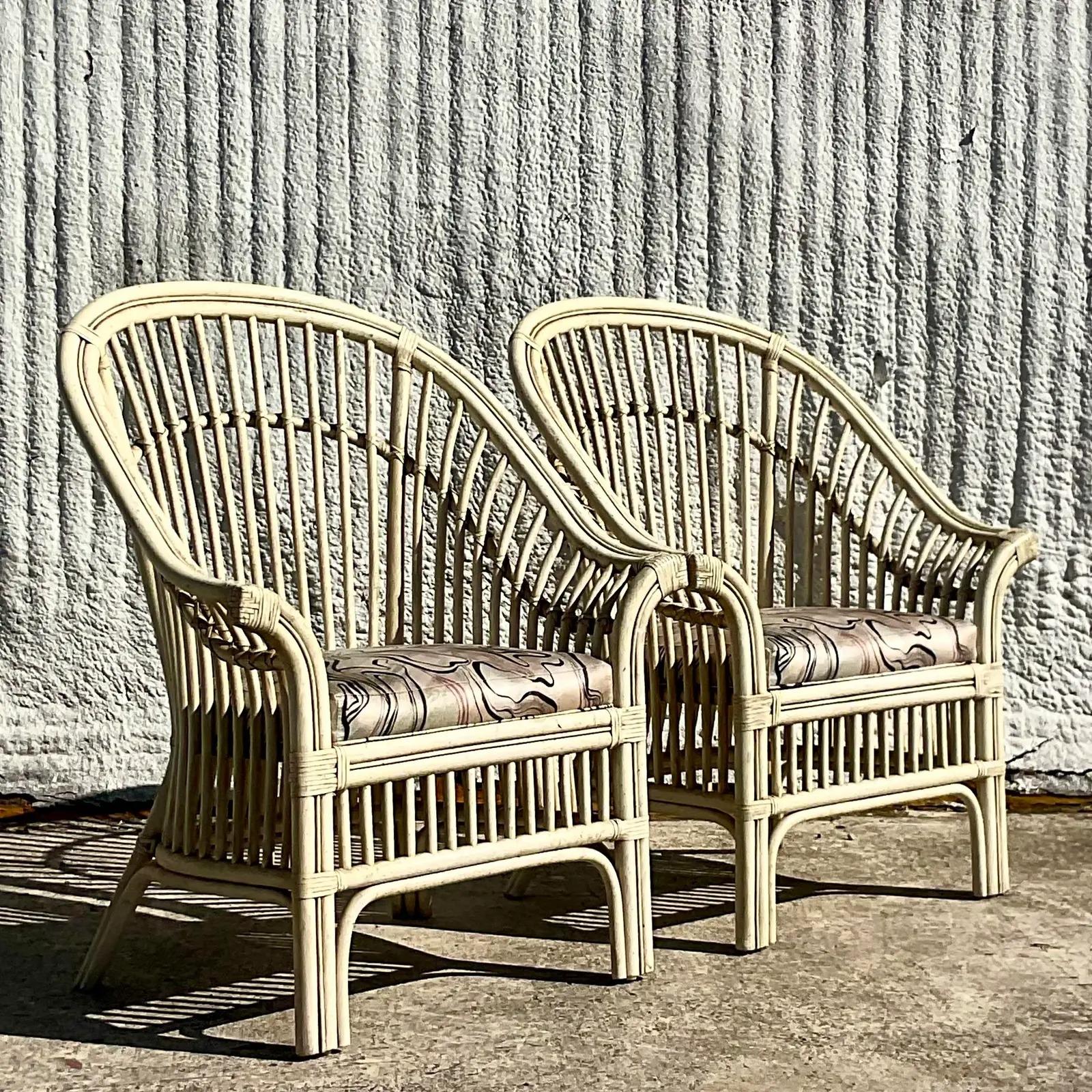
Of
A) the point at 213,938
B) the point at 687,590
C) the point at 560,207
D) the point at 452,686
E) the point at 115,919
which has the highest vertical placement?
the point at 560,207

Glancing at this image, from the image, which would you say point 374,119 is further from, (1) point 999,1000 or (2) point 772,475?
(1) point 999,1000

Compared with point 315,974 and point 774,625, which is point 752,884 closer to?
point 774,625

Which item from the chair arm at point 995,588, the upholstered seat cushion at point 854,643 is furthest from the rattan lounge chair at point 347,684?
the chair arm at point 995,588

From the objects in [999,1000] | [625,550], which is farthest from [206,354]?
[999,1000]

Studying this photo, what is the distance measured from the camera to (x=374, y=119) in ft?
10.7

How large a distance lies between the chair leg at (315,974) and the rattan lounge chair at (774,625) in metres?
0.70

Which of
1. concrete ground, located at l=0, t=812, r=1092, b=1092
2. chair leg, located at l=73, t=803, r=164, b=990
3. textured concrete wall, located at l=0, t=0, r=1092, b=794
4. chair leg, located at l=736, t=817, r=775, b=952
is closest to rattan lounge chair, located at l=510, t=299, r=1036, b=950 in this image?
chair leg, located at l=736, t=817, r=775, b=952

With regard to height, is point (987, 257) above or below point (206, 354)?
above

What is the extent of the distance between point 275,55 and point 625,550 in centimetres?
157

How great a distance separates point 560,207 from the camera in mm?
3312

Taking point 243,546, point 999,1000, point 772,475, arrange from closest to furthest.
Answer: point 999,1000 < point 772,475 < point 243,546

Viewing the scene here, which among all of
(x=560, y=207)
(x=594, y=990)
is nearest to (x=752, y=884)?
(x=594, y=990)

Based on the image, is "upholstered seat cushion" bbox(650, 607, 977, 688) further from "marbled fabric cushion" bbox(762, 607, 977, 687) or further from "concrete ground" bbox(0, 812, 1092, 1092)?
"concrete ground" bbox(0, 812, 1092, 1092)

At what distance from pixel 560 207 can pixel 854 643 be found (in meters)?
1.33
